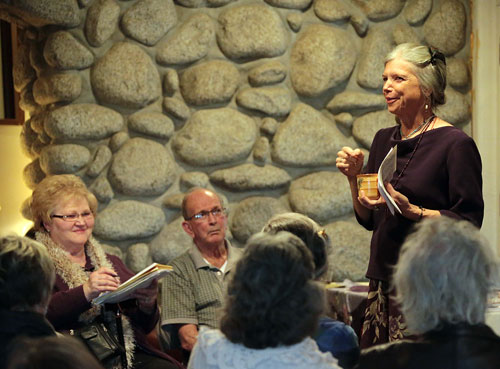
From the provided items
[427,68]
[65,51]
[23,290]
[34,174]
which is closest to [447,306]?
[23,290]

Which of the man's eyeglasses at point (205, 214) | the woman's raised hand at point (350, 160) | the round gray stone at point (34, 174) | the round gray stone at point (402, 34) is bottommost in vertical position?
the man's eyeglasses at point (205, 214)

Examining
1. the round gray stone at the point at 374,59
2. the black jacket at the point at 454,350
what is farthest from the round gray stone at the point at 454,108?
the black jacket at the point at 454,350

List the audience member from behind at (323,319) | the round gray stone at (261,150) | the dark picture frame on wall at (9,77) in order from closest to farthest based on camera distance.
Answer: the audience member from behind at (323,319) < the round gray stone at (261,150) < the dark picture frame on wall at (9,77)

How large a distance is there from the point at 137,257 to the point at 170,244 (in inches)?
6.2

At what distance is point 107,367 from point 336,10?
1919mm

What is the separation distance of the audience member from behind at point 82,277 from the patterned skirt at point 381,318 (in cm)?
75

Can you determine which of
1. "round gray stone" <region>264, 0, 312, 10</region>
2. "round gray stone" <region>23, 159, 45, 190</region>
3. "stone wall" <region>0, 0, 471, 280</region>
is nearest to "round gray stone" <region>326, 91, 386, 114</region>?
"stone wall" <region>0, 0, 471, 280</region>

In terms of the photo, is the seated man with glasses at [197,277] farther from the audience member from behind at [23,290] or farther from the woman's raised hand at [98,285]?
the audience member from behind at [23,290]

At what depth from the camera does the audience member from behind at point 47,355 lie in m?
1.66

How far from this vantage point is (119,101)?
3.60 metres

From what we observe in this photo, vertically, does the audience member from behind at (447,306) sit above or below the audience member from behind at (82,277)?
above

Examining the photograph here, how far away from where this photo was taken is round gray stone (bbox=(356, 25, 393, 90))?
3676mm

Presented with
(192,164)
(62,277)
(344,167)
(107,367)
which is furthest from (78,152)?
(344,167)

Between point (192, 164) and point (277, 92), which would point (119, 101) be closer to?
point (192, 164)
